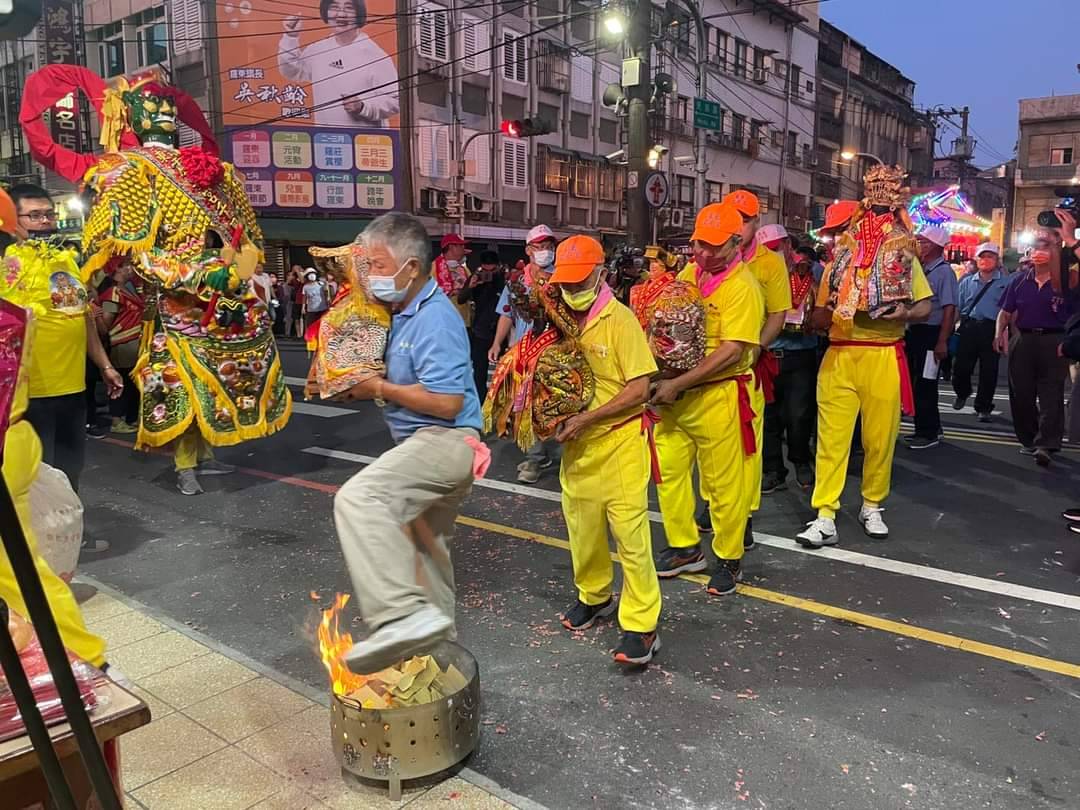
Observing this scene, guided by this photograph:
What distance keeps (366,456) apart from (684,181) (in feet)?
95.4

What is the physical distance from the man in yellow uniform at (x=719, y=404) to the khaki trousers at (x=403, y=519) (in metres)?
1.45

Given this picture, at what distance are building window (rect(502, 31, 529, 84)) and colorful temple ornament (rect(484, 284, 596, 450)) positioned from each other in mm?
24322

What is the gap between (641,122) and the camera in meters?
11.5

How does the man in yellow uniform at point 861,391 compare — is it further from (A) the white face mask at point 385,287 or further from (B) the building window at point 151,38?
(B) the building window at point 151,38

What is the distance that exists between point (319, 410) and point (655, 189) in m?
5.62

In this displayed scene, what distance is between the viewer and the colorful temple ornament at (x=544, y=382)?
3.42 m

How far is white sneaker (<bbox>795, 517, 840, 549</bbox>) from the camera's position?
16.1ft

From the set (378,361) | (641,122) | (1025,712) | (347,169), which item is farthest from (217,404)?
(347,169)

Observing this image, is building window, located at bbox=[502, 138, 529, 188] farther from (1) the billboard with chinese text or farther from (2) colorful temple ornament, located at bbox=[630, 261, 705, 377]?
(2) colorful temple ornament, located at bbox=[630, 261, 705, 377]

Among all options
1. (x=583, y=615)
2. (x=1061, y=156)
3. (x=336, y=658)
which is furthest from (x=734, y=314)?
(x=1061, y=156)

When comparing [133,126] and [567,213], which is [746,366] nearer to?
[133,126]

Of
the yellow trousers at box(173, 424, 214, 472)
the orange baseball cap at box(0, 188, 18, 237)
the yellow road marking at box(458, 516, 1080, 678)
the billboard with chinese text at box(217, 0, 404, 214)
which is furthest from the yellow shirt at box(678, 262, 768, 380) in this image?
the billboard with chinese text at box(217, 0, 404, 214)

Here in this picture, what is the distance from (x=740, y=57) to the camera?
35438mm

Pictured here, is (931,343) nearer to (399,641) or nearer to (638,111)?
(638,111)
